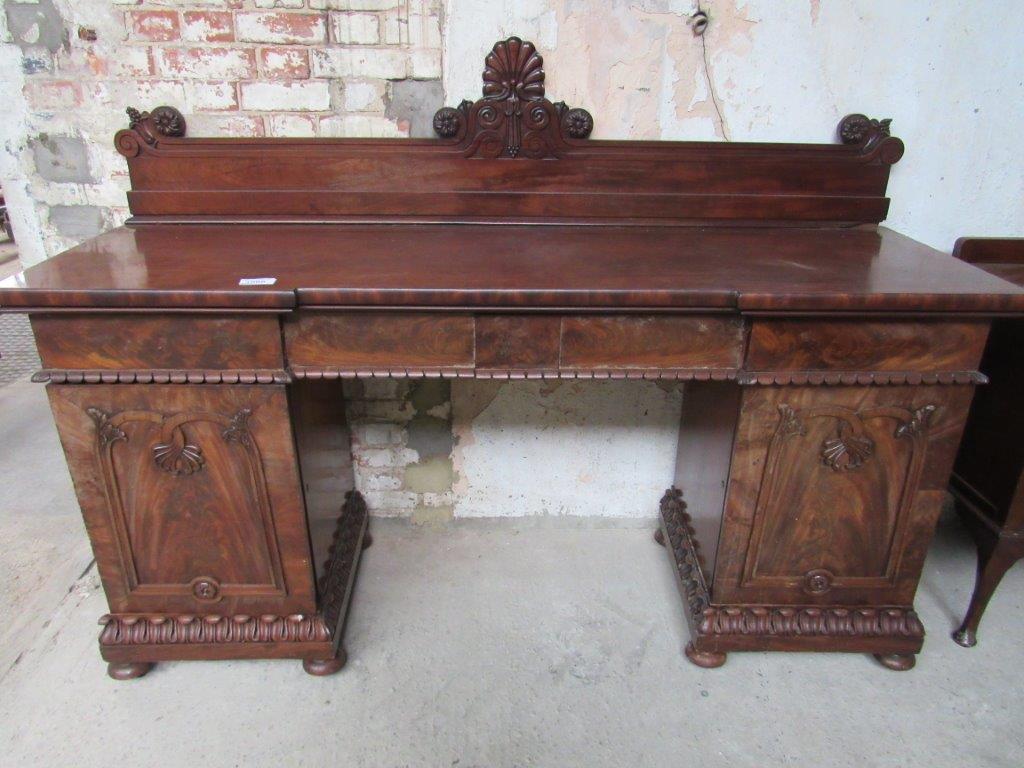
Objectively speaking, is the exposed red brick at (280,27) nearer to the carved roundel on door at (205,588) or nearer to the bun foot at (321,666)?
the carved roundel on door at (205,588)

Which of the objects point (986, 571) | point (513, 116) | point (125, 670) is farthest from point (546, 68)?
point (125, 670)

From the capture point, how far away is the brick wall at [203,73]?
1597 mm

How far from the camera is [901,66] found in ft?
5.52

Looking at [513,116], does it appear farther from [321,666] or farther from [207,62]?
[321,666]

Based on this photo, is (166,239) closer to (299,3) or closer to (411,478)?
(299,3)

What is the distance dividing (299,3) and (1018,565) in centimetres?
253

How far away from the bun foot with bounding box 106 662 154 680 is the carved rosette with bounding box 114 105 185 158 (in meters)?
1.23

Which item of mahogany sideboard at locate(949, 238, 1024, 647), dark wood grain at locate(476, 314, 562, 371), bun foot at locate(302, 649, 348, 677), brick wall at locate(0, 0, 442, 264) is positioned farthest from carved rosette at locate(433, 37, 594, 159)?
bun foot at locate(302, 649, 348, 677)

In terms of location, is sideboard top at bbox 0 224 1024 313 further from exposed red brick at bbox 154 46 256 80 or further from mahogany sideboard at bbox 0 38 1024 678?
exposed red brick at bbox 154 46 256 80

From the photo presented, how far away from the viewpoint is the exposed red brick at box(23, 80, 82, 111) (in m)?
1.64

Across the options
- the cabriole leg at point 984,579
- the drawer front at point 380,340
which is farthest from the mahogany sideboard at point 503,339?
the cabriole leg at point 984,579

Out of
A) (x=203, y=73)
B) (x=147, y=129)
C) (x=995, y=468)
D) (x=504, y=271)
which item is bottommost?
(x=995, y=468)

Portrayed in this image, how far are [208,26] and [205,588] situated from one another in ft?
4.37

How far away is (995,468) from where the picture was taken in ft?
5.36
